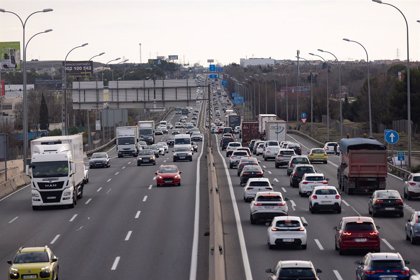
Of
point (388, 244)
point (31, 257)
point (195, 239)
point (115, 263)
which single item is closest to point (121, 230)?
point (195, 239)

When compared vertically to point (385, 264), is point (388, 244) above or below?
below

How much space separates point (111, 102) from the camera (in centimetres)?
11131

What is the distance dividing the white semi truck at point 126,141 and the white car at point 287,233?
6154cm

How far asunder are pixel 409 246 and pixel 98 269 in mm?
10748

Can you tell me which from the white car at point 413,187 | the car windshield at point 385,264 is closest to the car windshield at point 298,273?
the car windshield at point 385,264

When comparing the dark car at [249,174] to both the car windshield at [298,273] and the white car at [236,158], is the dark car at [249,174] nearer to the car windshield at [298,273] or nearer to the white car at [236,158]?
the white car at [236,158]

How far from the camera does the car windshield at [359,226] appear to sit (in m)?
33.4

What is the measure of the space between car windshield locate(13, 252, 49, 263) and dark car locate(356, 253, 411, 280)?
890 cm

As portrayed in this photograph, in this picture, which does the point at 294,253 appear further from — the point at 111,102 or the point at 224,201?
the point at 111,102

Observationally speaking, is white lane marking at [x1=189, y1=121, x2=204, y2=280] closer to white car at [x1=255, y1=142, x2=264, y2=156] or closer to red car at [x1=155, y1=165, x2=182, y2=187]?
red car at [x1=155, y1=165, x2=182, y2=187]

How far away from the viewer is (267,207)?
4194 cm

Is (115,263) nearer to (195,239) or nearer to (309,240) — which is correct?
(195,239)

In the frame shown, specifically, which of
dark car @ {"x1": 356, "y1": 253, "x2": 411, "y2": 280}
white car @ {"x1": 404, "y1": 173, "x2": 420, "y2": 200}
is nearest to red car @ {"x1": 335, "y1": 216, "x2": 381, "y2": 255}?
dark car @ {"x1": 356, "y1": 253, "x2": 411, "y2": 280}

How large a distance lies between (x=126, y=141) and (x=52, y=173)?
48022 millimetres
